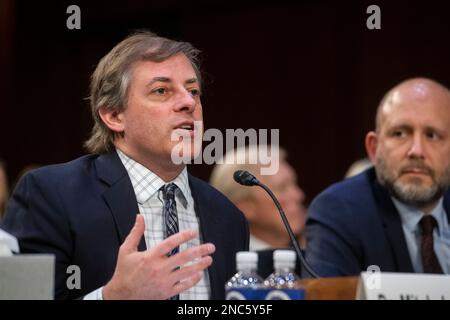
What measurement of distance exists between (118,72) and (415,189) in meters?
1.08

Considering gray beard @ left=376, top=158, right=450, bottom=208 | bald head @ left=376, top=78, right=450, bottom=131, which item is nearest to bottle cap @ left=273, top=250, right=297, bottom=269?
gray beard @ left=376, top=158, right=450, bottom=208

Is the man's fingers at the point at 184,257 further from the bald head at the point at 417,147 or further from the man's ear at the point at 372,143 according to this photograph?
the man's ear at the point at 372,143

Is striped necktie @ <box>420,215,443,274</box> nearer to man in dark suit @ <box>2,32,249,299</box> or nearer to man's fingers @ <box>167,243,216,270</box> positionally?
man in dark suit @ <box>2,32,249,299</box>

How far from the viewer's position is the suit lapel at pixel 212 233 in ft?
6.94

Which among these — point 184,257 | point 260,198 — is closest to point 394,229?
point 184,257

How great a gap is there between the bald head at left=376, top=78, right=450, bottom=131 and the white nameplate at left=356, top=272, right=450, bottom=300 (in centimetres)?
119

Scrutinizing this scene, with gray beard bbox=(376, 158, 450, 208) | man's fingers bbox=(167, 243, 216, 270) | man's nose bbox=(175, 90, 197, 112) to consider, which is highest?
man's nose bbox=(175, 90, 197, 112)

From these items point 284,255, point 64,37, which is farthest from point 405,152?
point 64,37

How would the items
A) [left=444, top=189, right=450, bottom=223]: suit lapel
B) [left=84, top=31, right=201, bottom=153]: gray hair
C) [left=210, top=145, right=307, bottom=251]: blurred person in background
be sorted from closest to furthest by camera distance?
[left=84, top=31, right=201, bottom=153]: gray hair < [left=444, top=189, right=450, bottom=223]: suit lapel < [left=210, top=145, right=307, bottom=251]: blurred person in background

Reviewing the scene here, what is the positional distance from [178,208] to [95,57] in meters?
2.95

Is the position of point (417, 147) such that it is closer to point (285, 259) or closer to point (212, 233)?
point (212, 233)

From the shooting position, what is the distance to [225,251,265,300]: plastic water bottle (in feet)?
5.36

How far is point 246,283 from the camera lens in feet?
5.67

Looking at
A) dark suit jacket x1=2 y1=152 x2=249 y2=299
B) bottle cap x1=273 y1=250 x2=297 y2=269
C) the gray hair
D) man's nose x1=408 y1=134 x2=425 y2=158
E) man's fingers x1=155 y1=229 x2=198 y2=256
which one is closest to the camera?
man's fingers x1=155 y1=229 x2=198 y2=256
